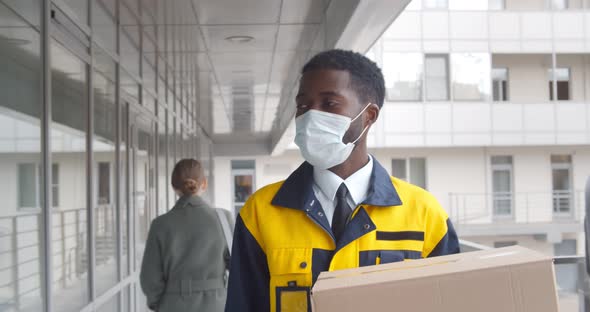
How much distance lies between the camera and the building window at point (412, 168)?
21.4 metres

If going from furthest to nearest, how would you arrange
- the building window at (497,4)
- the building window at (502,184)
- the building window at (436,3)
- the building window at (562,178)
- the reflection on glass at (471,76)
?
the building window at (562,178), the building window at (497,4), the building window at (502,184), the building window at (436,3), the reflection on glass at (471,76)

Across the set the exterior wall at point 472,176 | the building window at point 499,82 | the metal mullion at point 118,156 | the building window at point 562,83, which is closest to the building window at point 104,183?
the metal mullion at point 118,156

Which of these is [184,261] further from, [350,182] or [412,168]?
→ [412,168]

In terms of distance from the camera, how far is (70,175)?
370cm

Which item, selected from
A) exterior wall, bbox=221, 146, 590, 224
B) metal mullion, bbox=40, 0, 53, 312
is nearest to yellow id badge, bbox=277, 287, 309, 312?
metal mullion, bbox=40, 0, 53, 312

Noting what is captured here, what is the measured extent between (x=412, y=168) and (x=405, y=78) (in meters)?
2.80

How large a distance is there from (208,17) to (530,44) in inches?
670

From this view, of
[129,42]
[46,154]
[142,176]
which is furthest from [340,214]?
[142,176]

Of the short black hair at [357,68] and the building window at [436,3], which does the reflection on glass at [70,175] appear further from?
Answer: the building window at [436,3]

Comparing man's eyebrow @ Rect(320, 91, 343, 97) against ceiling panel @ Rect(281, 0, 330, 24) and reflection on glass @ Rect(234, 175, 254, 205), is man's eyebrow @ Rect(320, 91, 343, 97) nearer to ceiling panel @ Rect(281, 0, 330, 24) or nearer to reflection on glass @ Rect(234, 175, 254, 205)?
ceiling panel @ Rect(281, 0, 330, 24)

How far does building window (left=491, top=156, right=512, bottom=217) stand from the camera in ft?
71.3

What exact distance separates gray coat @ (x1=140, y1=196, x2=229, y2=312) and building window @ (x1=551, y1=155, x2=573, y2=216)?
65.3ft

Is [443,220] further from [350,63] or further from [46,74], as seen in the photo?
[46,74]

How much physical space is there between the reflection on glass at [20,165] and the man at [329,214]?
3.95ft
